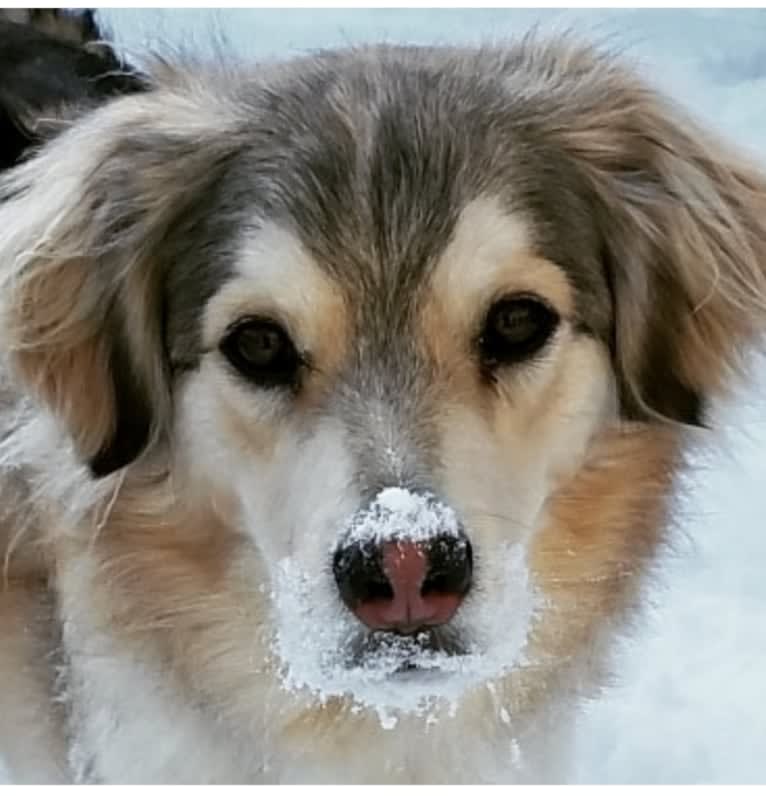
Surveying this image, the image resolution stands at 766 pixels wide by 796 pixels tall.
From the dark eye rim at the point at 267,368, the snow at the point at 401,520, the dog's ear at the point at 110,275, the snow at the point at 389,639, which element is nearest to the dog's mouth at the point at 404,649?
the snow at the point at 389,639

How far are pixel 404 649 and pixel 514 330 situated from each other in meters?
0.35

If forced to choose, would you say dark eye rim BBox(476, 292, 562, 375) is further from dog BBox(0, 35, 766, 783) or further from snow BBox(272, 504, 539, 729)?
snow BBox(272, 504, 539, 729)

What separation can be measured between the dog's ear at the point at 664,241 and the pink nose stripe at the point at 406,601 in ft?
1.38

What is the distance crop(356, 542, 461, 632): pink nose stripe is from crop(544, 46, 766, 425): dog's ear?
419mm

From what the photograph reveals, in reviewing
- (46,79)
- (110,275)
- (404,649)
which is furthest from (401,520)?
(46,79)

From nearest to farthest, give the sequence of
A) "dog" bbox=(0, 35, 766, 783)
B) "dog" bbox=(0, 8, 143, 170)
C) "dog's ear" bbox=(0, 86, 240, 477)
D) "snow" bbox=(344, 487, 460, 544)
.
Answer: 1. "snow" bbox=(344, 487, 460, 544)
2. "dog" bbox=(0, 35, 766, 783)
3. "dog's ear" bbox=(0, 86, 240, 477)
4. "dog" bbox=(0, 8, 143, 170)

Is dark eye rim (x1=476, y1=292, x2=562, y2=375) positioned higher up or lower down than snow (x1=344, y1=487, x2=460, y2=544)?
higher up

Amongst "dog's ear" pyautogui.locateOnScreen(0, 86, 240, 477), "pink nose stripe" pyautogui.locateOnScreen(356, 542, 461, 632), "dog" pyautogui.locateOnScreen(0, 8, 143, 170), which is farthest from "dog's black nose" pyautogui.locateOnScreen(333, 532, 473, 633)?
"dog" pyautogui.locateOnScreen(0, 8, 143, 170)

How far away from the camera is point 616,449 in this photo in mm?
2125

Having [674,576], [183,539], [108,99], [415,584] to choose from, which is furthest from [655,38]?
[415,584]

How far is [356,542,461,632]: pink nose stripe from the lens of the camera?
1.76 metres

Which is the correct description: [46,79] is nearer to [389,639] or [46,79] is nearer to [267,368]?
[267,368]

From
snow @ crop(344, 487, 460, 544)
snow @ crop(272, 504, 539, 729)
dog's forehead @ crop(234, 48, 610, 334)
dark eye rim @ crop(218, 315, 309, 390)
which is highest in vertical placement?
dog's forehead @ crop(234, 48, 610, 334)

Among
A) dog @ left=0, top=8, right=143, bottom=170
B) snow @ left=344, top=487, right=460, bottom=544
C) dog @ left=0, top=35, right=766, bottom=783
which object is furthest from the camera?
dog @ left=0, top=8, right=143, bottom=170
